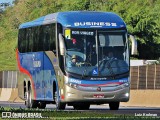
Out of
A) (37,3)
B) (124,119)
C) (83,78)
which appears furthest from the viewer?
(37,3)

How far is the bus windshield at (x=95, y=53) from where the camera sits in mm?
31438

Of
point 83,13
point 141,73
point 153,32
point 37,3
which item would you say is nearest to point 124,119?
point 83,13

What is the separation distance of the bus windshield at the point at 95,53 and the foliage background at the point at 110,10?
182ft

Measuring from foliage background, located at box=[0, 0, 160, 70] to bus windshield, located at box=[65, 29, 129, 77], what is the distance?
55.6 m

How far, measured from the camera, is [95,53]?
3153 centimetres

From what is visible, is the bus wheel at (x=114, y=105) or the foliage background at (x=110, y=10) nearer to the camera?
the bus wheel at (x=114, y=105)

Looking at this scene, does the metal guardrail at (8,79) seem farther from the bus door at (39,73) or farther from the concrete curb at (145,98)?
the bus door at (39,73)

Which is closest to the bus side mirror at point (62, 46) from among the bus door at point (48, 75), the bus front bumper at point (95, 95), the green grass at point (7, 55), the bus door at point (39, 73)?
the bus front bumper at point (95, 95)

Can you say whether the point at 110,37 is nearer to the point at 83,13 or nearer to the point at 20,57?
the point at 83,13

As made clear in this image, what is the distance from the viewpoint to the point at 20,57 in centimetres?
3969

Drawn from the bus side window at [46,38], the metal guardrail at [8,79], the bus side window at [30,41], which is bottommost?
the metal guardrail at [8,79]

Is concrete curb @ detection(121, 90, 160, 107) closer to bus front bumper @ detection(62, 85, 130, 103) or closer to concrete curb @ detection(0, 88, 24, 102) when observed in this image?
bus front bumper @ detection(62, 85, 130, 103)

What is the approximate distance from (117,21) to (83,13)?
5.25 ft

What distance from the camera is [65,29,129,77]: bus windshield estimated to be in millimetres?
31438
